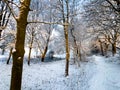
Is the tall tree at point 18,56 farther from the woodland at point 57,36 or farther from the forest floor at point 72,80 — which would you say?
the forest floor at point 72,80

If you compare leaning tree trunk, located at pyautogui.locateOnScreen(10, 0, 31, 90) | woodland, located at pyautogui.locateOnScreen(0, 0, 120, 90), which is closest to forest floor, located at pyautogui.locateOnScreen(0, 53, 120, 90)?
woodland, located at pyautogui.locateOnScreen(0, 0, 120, 90)

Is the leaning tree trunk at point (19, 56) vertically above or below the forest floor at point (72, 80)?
above

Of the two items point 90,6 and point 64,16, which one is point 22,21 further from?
point 64,16

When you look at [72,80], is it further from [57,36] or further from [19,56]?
[57,36]

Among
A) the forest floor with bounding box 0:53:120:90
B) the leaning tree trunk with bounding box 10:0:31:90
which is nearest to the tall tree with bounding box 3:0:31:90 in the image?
the leaning tree trunk with bounding box 10:0:31:90

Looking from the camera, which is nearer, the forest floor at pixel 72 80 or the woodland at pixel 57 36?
the woodland at pixel 57 36

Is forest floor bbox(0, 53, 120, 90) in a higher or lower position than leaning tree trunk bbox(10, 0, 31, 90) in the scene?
lower

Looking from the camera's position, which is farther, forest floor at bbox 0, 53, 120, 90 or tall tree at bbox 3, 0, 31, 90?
forest floor at bbox 0, 53, 120, 90

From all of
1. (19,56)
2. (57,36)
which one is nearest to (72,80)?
(19,56)

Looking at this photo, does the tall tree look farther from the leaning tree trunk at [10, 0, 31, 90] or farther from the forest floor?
the forest floor

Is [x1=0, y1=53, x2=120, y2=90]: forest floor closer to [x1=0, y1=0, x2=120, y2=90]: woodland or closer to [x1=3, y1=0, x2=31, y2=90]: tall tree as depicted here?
[x1=0, y1=0, x2=120, y2=90]: woodland

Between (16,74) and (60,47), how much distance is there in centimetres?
5009

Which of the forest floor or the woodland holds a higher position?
the woodland

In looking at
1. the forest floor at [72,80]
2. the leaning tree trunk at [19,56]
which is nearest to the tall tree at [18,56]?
the leaning tree trunk at [19,56]
